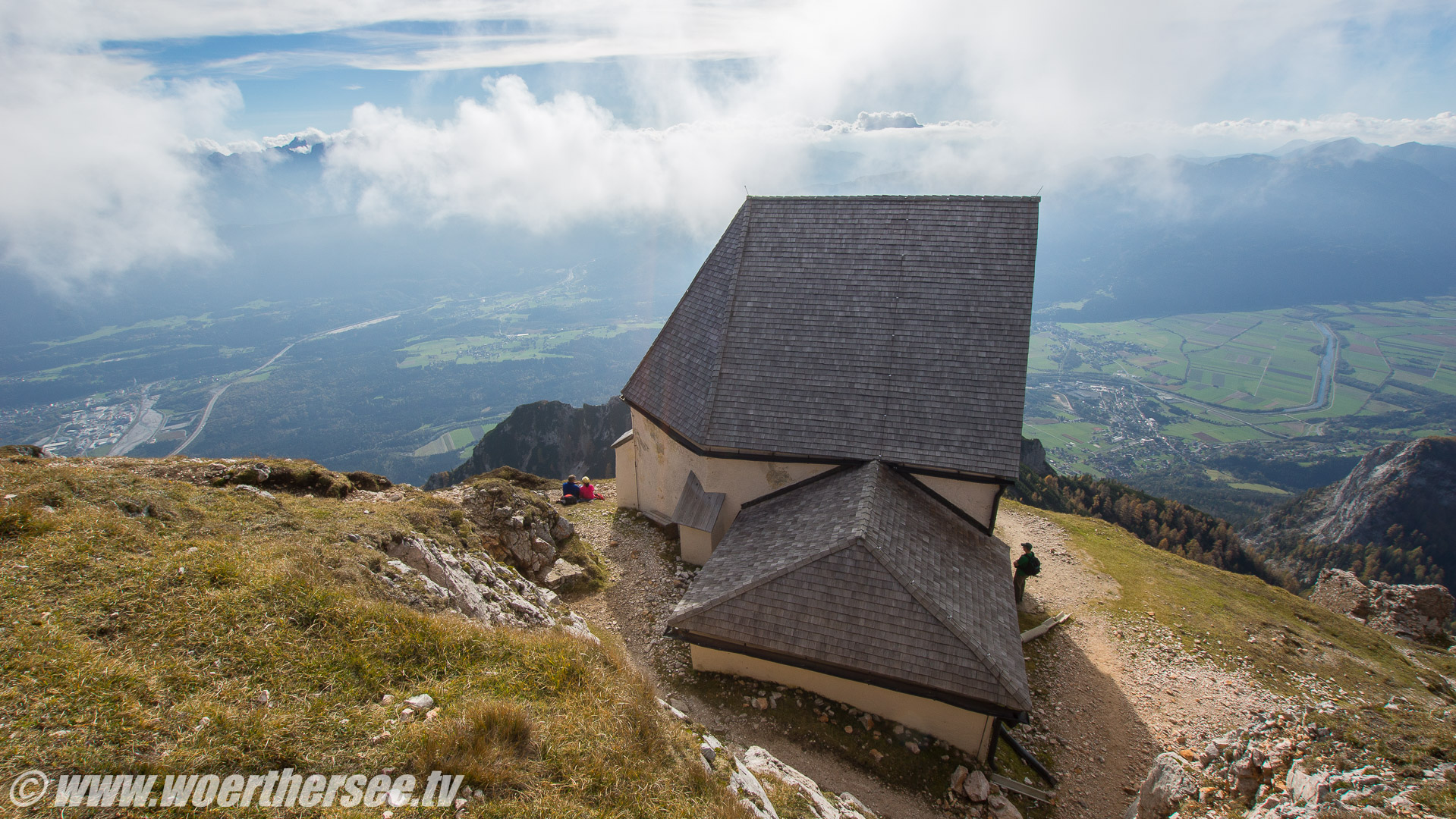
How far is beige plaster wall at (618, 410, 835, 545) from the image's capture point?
54.8ft

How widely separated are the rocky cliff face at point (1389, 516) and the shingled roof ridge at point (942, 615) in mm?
66476

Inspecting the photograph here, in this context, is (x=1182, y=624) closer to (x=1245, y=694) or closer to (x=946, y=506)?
(x=1245, y=694)

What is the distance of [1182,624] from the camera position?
56.0 ft

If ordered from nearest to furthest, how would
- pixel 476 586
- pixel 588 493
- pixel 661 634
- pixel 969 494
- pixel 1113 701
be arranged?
pixel 476 586, pixel 1113 701, pixel 661 634, pixel 969 494, pixel 588 493

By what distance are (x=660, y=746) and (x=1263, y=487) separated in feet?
467

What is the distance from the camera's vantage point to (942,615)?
11531mm

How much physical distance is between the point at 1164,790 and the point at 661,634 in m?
10.8

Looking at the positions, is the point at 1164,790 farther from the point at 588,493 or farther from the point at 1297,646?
the point at 588,493

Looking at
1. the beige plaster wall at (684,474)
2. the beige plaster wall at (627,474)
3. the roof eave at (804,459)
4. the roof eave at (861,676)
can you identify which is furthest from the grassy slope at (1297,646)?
the beige plaster wall at (627,474)

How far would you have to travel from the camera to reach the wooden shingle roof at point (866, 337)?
15.5 m

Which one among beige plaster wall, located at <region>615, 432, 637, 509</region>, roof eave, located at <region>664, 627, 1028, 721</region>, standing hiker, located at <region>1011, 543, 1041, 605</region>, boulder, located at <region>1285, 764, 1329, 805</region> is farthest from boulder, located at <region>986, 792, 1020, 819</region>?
beige plaster wall, located at <region>615, 432, 637, 509</region>

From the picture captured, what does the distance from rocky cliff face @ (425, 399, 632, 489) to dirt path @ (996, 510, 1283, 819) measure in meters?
49.1

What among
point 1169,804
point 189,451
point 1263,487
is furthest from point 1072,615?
point 189,451

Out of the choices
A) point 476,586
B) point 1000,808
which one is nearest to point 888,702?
point 1000,808
